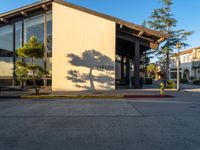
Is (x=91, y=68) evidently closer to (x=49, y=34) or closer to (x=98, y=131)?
(x=49, y=34)

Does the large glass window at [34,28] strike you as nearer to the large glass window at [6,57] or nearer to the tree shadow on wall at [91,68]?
the large glass window at [6,57]

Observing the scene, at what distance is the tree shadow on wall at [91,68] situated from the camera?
701 inches

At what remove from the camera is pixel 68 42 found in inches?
699

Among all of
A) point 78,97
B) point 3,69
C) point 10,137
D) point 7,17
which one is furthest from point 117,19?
point 10,137

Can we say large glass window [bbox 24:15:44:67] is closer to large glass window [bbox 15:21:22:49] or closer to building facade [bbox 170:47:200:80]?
large glass window [bbox 15:21:22:49]

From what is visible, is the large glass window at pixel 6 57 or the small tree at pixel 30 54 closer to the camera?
the small tree at pixel 30 54

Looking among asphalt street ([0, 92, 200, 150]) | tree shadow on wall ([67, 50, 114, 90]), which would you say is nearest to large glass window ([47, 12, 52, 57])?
tree shadow on wall ([67, 50, 114, 90])

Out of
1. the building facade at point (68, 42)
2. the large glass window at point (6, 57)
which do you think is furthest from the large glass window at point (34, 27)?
the large glass window at point (6, 57)

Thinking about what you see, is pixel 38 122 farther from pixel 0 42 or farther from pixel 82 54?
pixel 0 42

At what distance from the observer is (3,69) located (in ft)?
59.2

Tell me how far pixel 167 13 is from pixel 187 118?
19.1 metres

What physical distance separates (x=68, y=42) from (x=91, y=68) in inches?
119

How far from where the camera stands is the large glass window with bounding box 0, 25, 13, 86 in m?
18.0

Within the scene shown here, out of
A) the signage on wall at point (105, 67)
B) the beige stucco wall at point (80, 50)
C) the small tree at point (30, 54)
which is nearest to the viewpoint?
the small tree at point (30, 54)
